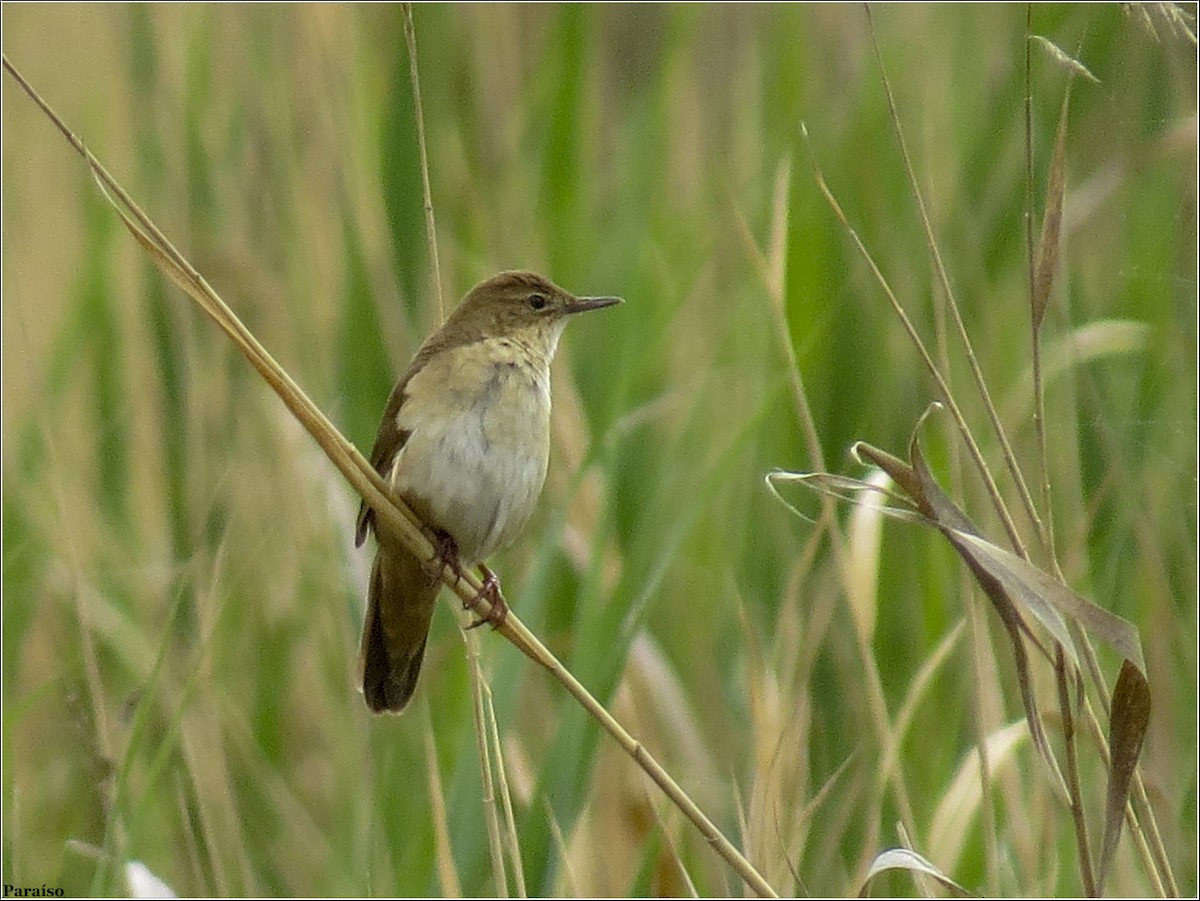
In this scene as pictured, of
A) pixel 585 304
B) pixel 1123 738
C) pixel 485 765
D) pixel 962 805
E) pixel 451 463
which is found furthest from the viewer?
pixel 585 304

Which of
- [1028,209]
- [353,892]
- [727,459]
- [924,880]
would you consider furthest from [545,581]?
[1028,209]

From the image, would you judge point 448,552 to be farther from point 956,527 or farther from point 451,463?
point 956,527

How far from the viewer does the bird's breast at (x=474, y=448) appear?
254 centimetres

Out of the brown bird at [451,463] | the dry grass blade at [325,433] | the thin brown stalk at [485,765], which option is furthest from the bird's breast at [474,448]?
the dry grass blade at [325,433]

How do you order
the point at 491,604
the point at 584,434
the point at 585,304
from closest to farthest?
the point at 491,604, the point at 585,304, the point at 584,434

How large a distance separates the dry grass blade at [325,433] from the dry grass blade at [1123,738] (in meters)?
0.37

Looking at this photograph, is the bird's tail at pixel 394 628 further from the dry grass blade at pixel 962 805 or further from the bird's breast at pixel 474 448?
the dry grass blade at pixel 962 805

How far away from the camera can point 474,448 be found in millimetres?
2557

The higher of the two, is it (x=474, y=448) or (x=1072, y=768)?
(x=474, y=448)

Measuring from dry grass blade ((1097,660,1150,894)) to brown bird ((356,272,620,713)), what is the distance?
1128mm

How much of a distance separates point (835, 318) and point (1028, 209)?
1.49 m

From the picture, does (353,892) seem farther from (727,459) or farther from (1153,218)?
(1153,218)

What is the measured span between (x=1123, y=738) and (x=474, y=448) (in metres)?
1.24

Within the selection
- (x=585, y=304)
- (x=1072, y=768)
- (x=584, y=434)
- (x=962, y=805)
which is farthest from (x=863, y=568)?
(x=584, y=434)
